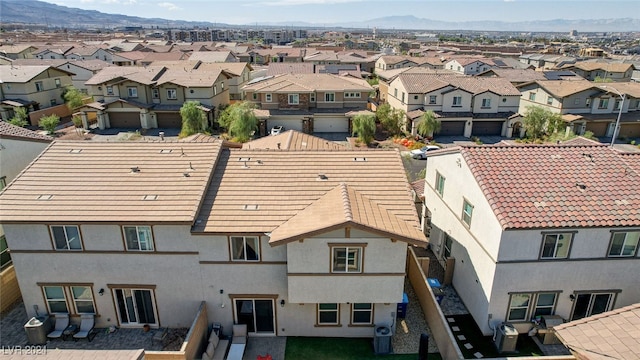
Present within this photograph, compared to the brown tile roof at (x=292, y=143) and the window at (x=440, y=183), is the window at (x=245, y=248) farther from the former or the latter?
the window at (x=440, y=183)

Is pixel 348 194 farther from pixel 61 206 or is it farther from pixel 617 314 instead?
pixel 61 206

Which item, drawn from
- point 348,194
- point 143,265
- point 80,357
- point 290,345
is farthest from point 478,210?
point 80,357

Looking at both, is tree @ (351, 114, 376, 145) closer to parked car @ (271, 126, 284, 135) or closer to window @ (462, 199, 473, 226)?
parked car @ (271, 126, 284, 135)

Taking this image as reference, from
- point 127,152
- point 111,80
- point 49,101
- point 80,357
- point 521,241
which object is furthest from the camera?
point 49,101

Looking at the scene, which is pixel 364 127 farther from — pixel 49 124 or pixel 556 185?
pixel 49 124

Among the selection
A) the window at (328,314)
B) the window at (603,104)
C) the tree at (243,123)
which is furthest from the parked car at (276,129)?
the window at (603,104)

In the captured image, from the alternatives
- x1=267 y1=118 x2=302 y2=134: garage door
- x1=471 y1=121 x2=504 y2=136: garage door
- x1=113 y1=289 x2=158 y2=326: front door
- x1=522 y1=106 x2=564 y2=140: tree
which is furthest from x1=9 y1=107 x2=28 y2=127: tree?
x1=522 y1=106 x2=564 y2=140: tree

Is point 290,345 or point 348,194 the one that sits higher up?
point 348,194
